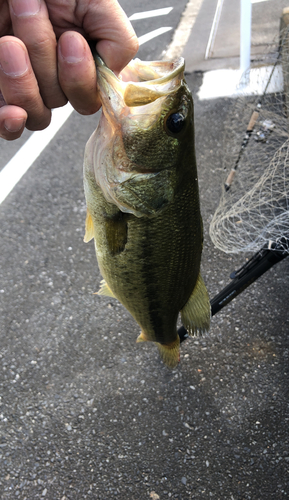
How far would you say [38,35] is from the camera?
42.7 inches

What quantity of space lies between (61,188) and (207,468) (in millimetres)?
3238

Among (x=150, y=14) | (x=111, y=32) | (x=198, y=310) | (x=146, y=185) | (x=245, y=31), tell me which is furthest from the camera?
(x=150, y=14)

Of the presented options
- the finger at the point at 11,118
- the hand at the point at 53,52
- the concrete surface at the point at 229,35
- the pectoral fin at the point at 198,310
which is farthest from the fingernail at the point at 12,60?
the concrete surface at the point at 229,35

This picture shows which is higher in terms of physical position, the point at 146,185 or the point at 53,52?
the point at 53,52

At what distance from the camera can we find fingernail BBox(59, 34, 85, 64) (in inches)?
42.8

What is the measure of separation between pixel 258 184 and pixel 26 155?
3664mm

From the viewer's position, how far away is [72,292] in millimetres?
3445

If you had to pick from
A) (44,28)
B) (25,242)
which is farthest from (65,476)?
(44,28)

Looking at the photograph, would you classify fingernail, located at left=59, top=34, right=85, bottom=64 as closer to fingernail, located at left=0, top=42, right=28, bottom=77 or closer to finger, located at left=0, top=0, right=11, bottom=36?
fingernail, located at left=0, top=42, right=28, bottom=77

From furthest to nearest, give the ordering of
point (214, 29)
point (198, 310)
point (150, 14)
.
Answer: point (150, 14) → point (214, 29) → point (198, 310)

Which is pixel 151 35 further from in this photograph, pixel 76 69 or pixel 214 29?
pixel 76 69

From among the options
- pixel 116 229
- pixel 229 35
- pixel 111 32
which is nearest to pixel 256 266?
pixel 116 229

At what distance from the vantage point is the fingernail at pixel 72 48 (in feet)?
3.57

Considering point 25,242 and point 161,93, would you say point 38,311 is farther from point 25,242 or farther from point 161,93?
point 161,93
